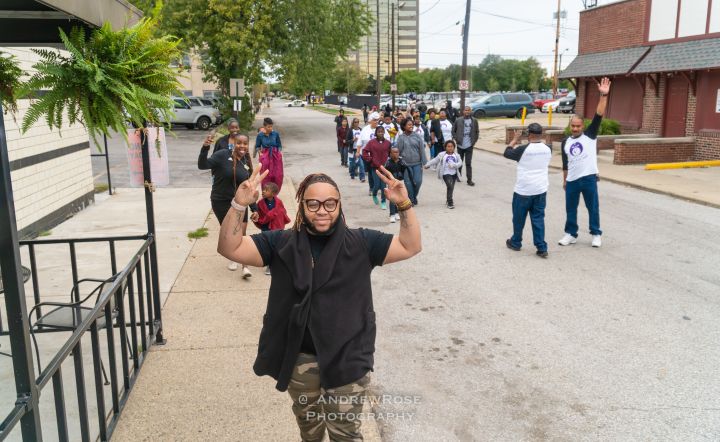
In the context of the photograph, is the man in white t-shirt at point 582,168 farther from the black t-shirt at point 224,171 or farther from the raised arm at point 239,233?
the raised arm at point 239,233

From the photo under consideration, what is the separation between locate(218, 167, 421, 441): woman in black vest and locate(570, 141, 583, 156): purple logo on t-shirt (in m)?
6.06

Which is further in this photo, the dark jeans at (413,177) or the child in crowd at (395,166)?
the dark jeans at (413,177)

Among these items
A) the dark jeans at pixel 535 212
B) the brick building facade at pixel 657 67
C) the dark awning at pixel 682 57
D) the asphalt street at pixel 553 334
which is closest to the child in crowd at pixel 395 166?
the asphalt street at pixel 553 334

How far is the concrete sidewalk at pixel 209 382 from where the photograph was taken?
4.15 m

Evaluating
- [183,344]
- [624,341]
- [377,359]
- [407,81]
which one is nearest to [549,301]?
[624,341]

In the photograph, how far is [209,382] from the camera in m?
4.83

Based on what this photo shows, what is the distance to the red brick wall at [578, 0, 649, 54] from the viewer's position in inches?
869

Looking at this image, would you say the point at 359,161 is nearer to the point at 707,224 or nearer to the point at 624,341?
the point at 707,224

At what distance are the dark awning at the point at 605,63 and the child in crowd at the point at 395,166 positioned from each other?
13995mm

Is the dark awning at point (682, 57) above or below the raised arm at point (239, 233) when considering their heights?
above

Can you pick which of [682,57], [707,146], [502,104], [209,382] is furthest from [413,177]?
[502,104]

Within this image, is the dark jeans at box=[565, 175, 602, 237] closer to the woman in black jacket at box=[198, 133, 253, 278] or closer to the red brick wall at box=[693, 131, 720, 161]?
the woman in black jacket at box=[198, 133, 253, 278]

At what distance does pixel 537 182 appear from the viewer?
8.23m

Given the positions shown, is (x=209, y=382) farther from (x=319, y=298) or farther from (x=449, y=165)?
(x=449, y=165)
